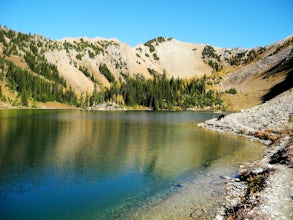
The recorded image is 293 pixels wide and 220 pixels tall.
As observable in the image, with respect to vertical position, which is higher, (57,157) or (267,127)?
(267,127)

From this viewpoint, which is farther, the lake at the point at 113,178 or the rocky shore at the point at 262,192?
the lake at the point at 113,178

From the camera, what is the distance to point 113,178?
104 ft

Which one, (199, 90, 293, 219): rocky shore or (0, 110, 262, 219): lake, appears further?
(0, 110, 262, 219): lake

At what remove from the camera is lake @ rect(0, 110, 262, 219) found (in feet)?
74.2

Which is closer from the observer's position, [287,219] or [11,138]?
[287,219]

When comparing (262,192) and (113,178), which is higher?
(262,192)

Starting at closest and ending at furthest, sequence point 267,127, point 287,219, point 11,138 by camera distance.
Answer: point 287,219 < point 11,138 < point 267,127

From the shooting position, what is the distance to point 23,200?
79.4 feet

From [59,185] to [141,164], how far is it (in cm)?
1327

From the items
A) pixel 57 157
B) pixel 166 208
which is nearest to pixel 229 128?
pixel 57 157

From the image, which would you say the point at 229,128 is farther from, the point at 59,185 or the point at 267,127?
the point at 59,185

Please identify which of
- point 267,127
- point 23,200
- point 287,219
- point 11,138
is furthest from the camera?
Answer: point 267,127

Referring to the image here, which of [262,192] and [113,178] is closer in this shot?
[262,192]

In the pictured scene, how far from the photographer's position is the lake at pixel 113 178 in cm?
2262
